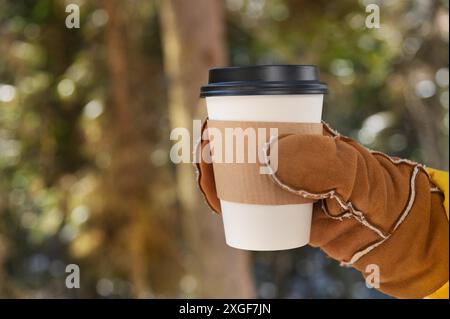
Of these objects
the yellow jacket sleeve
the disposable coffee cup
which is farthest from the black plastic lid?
the yellow jacket sleeve

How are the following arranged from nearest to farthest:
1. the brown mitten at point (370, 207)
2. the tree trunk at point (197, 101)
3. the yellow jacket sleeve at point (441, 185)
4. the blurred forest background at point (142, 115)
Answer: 1. the brown mitten at point (370, 207)
2. the yellow jacket sleeve at point (441, 185)
3. the tree trunk at point (197, 101)
4. the blurred forest background at point (142, 115)

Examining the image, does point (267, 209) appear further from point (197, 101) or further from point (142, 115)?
point (142, 115)

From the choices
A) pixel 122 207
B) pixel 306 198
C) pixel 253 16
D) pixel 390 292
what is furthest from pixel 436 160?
pixel 306 198

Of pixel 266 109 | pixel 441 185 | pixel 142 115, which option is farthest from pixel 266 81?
pixel 142 115

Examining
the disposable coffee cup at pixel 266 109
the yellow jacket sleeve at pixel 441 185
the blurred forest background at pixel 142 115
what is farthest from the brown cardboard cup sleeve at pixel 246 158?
the blurred forest background at pixel 142 115

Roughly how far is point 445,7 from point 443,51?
1.01 feet

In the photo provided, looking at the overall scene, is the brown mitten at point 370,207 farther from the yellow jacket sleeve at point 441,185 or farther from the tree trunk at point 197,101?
the tree trunk at point 197,101

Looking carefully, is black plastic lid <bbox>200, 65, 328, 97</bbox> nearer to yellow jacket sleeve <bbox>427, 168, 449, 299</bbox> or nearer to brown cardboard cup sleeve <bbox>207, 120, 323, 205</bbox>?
brown cardboard cup sleeve <bbox>207, 120, 323, 205</bbox>

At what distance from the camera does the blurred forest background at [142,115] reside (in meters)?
2.24

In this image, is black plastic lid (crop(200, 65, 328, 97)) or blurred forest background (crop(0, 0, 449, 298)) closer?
black plastic lid (crop(200, 65, 328, 97))

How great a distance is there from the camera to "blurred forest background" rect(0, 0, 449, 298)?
7.34 ft

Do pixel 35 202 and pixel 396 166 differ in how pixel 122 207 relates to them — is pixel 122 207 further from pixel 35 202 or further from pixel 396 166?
pixel 396 166

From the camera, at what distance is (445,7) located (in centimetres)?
238

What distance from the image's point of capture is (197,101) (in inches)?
75.3
